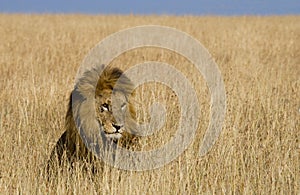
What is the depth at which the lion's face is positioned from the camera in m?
→ 3.08

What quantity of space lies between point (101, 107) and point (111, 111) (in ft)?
0.24

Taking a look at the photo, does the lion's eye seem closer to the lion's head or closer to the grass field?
the lion's head

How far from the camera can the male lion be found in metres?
3.12

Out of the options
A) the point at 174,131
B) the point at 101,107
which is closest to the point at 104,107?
the point at 101,107

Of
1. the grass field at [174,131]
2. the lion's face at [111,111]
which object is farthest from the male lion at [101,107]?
the grass field at [174,131]

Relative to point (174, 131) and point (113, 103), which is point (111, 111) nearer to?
point (113, 103)

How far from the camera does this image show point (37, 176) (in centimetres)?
348

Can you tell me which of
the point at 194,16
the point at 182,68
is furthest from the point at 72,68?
the point at 194,16

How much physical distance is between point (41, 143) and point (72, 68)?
168 inches

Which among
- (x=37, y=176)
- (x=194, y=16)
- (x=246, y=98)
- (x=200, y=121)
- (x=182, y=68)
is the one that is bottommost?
(x=37, y=176)

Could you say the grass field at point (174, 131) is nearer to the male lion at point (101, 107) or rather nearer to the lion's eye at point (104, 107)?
the male lion at point (101, 107)

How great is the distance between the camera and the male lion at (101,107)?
3.12 m

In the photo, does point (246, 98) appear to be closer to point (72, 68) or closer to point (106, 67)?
point (106, 67)

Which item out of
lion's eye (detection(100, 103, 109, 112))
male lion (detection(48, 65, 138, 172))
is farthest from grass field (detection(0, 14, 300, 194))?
lion's eye (detection(100, 103, 109, 112))
